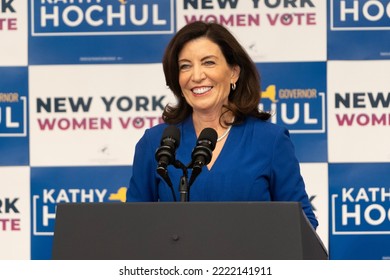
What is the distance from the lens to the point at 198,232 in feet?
5.33

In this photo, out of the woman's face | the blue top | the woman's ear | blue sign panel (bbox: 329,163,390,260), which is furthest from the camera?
blue sign panel (bbox: 329,163,390,260)

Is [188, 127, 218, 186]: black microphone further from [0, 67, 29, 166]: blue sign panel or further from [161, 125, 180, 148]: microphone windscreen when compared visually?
[0, 67, 29, 166]: blue sign panel

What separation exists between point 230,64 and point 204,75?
0.46ft

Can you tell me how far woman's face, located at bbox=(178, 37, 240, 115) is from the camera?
2383mm

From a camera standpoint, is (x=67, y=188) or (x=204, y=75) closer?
(x=204, y=75)

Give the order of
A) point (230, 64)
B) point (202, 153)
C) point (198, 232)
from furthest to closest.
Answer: point (230, 64) < point (202, 153) < point (198, 232)

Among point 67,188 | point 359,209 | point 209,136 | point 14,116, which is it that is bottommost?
point 359,209

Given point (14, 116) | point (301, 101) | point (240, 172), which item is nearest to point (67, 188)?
point (14, 116)

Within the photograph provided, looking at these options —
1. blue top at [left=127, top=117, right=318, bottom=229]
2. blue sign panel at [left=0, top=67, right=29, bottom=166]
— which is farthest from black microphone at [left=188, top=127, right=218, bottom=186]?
blue sign panel at [left=0, top=67, right=29, bottom=166]

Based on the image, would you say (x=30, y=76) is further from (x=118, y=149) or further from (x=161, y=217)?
(x=161, y=217)

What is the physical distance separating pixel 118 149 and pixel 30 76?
0.57 metres

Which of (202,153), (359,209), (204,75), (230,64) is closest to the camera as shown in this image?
(202,153)

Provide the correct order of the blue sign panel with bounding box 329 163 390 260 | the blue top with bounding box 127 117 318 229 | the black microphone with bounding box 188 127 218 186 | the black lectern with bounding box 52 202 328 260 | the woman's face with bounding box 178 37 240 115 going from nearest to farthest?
1. the black lectern with bounding box 52 202 328 260
2. the black microphone with bounding box 188 127 218 186
3. the blue top with bounding box 127 117 318 229
4. the woman's face with bounding box 178 37 240 115
5. the blue sign panel with bounding box 329 163 390 260

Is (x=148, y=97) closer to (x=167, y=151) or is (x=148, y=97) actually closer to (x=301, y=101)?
(x=301, y=101)
